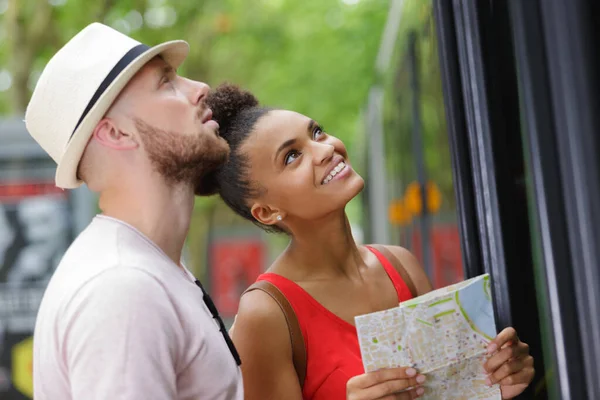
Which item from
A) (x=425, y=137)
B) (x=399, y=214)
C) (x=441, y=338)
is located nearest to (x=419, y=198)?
(x=425, y=137)

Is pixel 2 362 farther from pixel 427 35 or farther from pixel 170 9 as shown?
pixel 170 9

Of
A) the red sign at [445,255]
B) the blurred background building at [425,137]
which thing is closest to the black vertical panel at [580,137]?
the blurred background building at [425,137]

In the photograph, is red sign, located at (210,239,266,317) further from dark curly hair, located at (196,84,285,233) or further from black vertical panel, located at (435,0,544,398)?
black vertical panel, located at (435,0,544,398)

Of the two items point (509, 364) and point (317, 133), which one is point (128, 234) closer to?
point (317, 133)

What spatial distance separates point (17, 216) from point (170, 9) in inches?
235

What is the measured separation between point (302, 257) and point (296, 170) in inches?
9.6

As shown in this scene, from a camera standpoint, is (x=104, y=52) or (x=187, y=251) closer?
(x=104, y=52)

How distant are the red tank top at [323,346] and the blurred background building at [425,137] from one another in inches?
14.2

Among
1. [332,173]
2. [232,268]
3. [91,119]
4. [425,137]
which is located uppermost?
[91,119]

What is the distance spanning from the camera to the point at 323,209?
200 centimetres

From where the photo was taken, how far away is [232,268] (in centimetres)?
1550

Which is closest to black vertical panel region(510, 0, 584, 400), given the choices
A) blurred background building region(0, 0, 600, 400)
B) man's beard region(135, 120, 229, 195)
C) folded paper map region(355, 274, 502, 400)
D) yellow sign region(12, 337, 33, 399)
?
blurred background building region(0, 0, 600, 400)

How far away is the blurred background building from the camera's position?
1.10 meters

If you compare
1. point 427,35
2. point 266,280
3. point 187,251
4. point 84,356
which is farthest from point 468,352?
point 187,251
